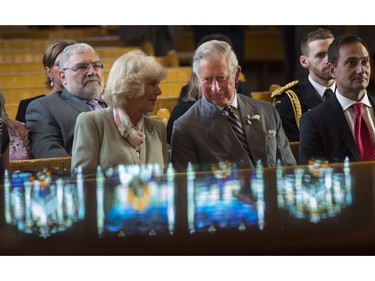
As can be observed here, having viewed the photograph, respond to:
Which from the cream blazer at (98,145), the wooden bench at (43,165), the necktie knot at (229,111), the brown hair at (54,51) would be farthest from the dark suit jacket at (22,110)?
the necktie knot at (229,111)

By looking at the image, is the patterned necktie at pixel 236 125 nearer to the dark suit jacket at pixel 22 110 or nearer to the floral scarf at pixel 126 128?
the floral scarf at pixel 126 128

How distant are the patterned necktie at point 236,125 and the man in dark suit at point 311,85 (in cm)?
32

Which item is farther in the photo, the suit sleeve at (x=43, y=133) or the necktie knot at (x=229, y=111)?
the suit sleeve at (x=43, y=133)

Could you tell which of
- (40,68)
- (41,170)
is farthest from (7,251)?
(40,68)

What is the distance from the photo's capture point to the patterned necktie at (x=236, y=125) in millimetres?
3961

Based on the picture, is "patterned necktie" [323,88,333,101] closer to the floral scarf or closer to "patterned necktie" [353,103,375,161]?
"patterned necktie" [353,103,375,161]

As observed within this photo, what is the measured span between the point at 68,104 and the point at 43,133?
13 cm

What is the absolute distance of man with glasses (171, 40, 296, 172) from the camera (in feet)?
12.8

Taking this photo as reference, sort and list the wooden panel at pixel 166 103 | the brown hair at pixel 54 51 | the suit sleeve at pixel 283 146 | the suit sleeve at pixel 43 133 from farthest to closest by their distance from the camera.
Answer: the wooden panel at pixel 166 103, the brown hair at pixel 54 51, the suit sleeve at pixel 43 133, the suit sleeve at pixel 283 146

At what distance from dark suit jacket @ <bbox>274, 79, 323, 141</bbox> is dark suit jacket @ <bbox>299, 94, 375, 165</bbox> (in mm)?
157

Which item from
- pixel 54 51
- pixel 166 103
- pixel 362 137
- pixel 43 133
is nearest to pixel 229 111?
pixel 362 137

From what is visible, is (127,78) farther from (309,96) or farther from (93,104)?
(309,96)

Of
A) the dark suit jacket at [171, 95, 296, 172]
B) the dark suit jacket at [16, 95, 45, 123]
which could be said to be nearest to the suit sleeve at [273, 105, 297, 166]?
the dark suit jacket at [171, 95, 296, 172]

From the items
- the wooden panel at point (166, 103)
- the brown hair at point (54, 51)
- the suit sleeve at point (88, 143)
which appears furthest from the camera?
the wooden panel at point (166, 103)
